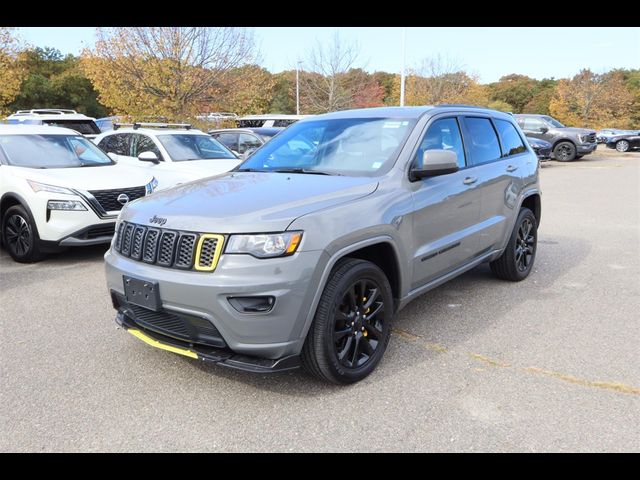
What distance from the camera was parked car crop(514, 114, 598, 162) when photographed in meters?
23.1

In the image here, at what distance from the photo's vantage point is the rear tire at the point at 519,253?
5371 millimetres

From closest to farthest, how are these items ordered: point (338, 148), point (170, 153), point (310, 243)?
point (310, 243) < point (338, 148) < point (170, 153)

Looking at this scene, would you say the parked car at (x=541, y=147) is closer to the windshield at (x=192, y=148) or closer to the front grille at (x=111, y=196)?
the windshield at (x=192, y=148)

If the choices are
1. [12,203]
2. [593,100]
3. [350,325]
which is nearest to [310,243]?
[350,325]

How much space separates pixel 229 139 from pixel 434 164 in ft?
36.8

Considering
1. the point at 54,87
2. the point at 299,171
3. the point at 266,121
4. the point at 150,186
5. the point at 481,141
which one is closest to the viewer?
the point at 299,171

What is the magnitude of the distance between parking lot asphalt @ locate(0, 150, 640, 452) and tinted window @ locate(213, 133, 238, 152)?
914cm

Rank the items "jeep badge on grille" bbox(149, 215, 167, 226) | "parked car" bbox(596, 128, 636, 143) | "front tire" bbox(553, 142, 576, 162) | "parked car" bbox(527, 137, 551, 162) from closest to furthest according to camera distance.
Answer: "jeep badge on grille" bbox(149, 215, 167, 226)
"parked car" bbox(527, 137, 551, 162)
"front tire" bbox(553, 142, 576, 162)
"parked car" bbox(596, 128, 636, 143)

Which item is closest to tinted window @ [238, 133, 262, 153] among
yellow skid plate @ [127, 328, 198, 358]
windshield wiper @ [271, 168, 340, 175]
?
windshield wiper @ [271, 168, 340, 175]

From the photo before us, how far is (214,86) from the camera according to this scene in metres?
16.6

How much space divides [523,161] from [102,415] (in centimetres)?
460

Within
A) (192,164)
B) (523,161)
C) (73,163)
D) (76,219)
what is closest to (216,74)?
(192,164)

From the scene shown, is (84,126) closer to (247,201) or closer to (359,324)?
(247,201)

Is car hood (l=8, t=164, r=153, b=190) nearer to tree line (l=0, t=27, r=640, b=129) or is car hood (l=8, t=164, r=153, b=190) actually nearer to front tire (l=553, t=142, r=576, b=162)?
tree line (l=0, t=27, r=640, b=129)
